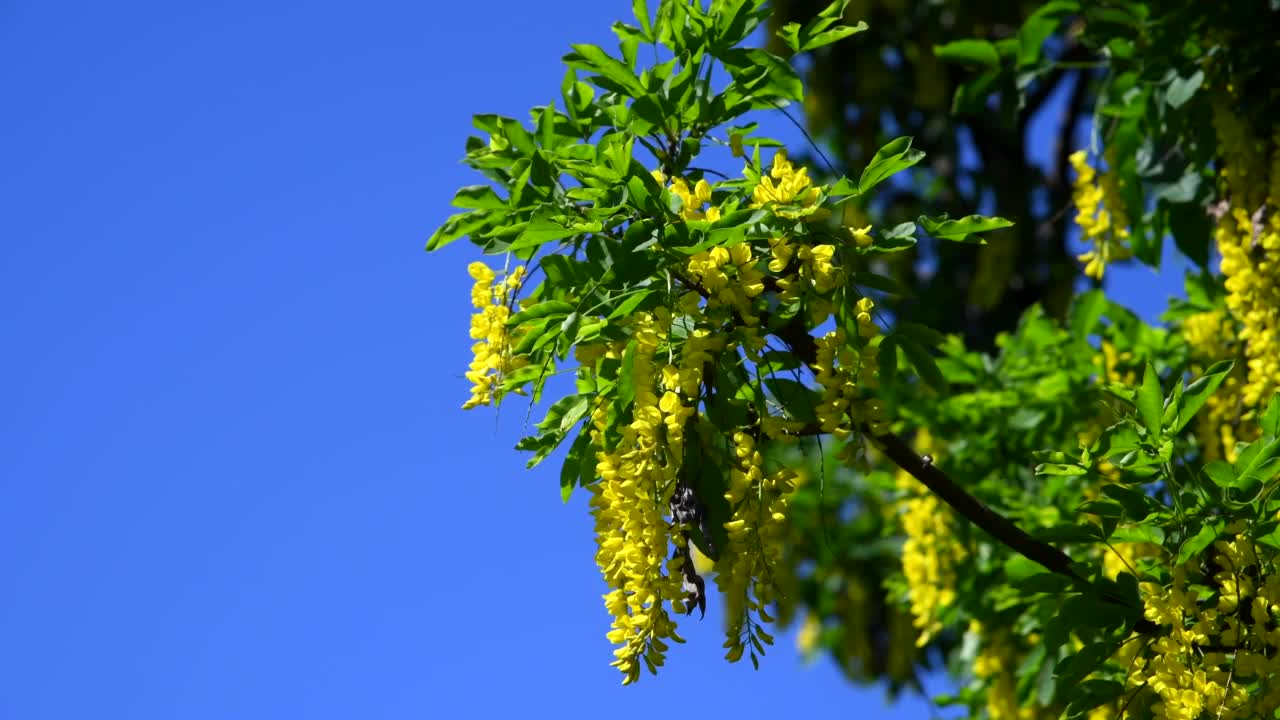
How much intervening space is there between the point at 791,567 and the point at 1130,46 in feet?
13.7

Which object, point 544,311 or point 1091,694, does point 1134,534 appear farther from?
point 544,311

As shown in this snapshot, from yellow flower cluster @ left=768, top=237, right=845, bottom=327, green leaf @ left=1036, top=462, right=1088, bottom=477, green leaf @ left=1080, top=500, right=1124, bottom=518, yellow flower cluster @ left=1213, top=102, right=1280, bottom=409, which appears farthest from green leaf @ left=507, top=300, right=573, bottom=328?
yellow flower cluster @ left=1213, top=102, right=1280, bottom=409

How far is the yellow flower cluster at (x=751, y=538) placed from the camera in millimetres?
2340

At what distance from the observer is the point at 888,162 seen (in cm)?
235

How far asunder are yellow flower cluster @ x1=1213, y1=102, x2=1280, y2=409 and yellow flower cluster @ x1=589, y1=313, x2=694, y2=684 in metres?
2.05

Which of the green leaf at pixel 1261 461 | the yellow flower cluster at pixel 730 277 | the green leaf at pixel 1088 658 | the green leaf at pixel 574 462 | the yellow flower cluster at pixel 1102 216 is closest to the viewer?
the yellow flower cluster at pixel 730 277

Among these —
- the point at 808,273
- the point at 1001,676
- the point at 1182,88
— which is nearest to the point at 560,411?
the point at 808,273

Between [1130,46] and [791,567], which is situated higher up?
[791,567]

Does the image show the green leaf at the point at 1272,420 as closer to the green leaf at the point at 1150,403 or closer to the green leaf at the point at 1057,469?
the green leaf at the point at 1150,403

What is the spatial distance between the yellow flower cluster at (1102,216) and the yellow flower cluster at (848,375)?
206 cm

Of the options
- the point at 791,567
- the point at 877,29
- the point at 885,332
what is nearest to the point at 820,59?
the point at 877,29

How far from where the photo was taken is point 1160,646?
2.52 meters

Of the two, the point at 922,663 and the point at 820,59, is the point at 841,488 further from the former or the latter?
the point at 820,59

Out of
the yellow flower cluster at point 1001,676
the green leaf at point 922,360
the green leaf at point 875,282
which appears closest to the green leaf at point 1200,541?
the green leaf at point 922,360
